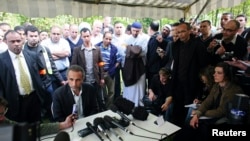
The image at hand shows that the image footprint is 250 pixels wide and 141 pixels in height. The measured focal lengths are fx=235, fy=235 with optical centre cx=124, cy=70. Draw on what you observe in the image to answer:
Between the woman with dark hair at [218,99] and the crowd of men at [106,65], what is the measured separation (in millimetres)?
240

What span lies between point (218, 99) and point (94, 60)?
220cm

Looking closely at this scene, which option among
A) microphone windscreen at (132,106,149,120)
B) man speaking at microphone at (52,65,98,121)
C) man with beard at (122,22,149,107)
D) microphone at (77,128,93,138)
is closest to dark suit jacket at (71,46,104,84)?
man with beard at (122,22,149,107)

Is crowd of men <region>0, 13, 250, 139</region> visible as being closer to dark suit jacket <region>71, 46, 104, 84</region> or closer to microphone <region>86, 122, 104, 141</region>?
dark suit jacket <region>71, 46, 104, 84</region>

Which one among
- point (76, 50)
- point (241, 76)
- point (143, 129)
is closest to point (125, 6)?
point (76, 50)

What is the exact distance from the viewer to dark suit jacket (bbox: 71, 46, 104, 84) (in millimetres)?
4190

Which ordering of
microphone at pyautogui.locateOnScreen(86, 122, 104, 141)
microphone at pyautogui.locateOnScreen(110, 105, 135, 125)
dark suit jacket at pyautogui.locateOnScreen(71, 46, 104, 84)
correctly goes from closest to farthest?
microphone at pyautogui.locateOnScreen(86, 122, 104, 141), microphone at pyautogui.locateOnScreen(110, 105, 135, 125), dark suit jacket at pyautogui.locateOnScreen(71, 46, 104, 84)

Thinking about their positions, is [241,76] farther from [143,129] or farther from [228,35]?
[143,129]

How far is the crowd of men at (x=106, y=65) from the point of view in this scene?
3.11m

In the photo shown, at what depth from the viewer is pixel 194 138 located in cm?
358

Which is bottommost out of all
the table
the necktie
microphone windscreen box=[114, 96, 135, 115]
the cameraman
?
the table

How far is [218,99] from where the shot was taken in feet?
10.2

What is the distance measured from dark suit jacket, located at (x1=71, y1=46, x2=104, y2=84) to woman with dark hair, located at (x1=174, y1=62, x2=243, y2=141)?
1.95 m

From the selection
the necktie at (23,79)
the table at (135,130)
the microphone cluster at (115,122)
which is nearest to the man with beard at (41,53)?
the necktie at (23,79)

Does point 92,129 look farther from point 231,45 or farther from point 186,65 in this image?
point 231,45
